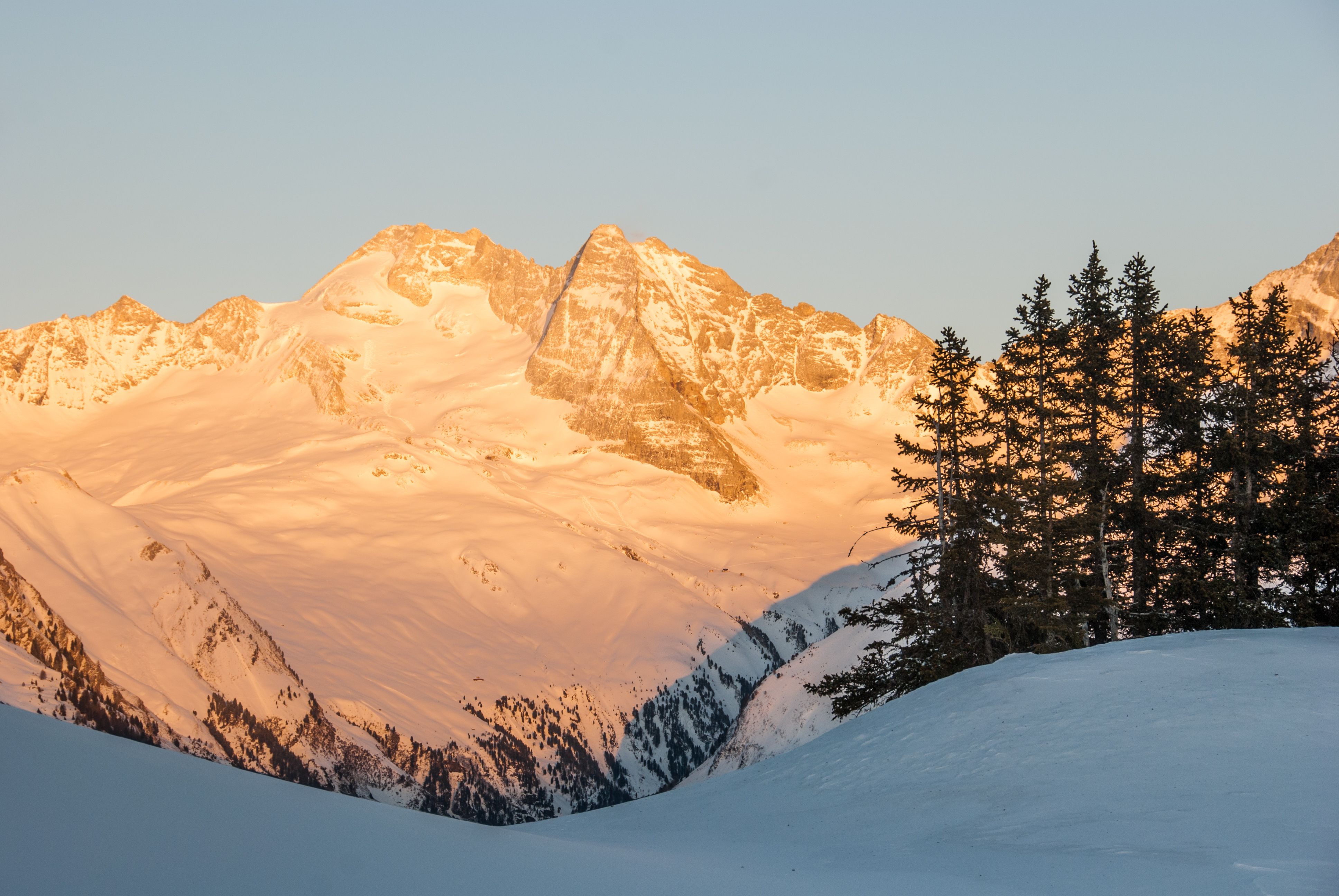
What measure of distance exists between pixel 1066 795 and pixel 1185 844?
13.0ft

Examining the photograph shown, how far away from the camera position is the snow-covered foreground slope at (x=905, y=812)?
36.4ft

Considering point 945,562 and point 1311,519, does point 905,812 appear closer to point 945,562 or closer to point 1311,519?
point 945,562

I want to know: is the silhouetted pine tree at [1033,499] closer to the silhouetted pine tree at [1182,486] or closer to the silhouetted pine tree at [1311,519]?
the silhouetted pine tree at [1182,486]

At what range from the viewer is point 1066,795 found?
19750 millimetres

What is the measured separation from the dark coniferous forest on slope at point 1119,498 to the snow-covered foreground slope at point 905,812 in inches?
237

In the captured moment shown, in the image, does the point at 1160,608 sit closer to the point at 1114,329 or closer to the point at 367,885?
the point at 1114,329

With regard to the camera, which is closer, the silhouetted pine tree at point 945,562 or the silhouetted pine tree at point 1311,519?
the silhouetted pine tree at point 1311,519

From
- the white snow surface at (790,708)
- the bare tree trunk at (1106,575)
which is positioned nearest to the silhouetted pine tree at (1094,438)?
the bare tree trunk at (1106,575)

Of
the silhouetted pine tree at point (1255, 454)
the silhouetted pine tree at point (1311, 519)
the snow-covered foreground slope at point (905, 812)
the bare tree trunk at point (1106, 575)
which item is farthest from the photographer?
the bare tree trunk at point (1106, 575)

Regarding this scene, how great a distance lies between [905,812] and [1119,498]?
20819 mm

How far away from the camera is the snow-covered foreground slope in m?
11.1

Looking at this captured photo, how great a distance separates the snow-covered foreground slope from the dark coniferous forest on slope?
603 centimetres

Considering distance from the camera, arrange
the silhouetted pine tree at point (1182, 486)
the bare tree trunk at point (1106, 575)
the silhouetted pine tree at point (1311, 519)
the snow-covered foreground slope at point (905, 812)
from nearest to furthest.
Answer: the snow-covered foreground slope at point (905, 812) < the silhouetted pine tree at point (1311, 519) < the bare tree trunk at point (1106, 575) < the silhouetted pine tree at point (1182, 486)

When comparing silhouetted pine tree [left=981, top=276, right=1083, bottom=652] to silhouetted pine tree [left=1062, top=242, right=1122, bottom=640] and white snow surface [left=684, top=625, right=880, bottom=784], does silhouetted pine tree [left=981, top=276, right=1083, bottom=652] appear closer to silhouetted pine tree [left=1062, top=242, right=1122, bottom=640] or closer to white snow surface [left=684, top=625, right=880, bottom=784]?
silhouetted pine tree [left=1062, top=242, right=1122, bottom=640]
